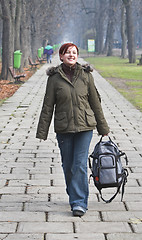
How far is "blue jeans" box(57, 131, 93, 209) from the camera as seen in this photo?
4.74 m

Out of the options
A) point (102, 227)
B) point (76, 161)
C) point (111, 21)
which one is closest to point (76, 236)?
point (102, 227)

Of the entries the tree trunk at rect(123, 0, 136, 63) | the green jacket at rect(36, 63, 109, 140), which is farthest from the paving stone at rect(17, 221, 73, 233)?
the tree trunk at rect(123, 0, 136, 63)

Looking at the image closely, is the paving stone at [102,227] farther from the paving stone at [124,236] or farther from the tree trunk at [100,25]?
the tree trunk at [100,25]

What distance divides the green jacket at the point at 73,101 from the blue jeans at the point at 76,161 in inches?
4.8

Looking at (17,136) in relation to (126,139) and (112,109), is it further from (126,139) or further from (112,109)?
(112,109)

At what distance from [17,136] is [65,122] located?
431 cm

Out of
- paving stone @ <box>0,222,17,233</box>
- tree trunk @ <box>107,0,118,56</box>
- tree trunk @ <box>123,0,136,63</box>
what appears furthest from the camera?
tree trunk @ <box>107,0,118,56</box>

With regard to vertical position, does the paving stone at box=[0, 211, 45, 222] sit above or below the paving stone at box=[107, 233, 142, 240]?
below

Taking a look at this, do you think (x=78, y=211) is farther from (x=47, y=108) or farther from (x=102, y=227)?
(x=47, y=108)

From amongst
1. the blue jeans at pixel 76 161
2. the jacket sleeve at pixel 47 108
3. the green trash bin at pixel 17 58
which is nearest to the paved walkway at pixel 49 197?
the blue jeans at pixel 76 161

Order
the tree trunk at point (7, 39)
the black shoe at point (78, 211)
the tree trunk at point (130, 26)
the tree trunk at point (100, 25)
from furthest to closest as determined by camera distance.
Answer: the tree trunk at point (100, 25), the tree trunk at point (130, 26), the tree trunk at point (7, 39), the black shoe at point (78, 211)

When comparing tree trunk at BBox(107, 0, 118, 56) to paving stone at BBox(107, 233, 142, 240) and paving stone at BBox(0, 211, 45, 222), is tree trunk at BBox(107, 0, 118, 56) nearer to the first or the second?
paving stone at BBox(0, 211, 45, 222)

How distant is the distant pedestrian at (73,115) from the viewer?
4652mm

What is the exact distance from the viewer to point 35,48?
40375 mm
